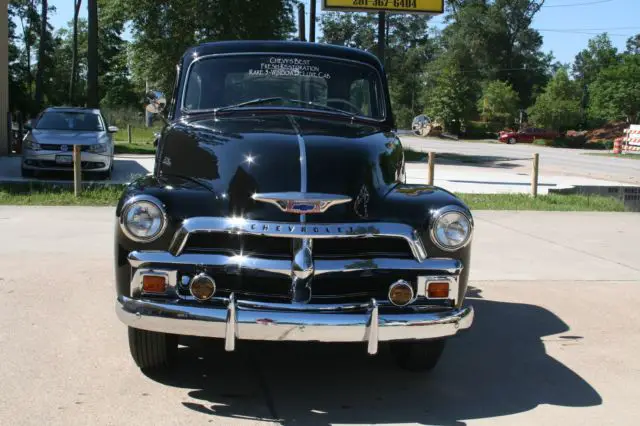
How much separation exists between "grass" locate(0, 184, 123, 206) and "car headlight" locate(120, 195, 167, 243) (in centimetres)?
816

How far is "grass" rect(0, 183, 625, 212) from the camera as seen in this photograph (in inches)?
471

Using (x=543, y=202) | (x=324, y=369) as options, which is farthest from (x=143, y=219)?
(x=543, y=202)

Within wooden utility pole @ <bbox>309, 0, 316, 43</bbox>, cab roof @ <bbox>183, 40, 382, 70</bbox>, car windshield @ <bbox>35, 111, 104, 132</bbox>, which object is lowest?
car windshield @ <bbox>35, 111, 104, 132</bbox>

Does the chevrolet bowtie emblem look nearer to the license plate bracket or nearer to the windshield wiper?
the windshield wiper

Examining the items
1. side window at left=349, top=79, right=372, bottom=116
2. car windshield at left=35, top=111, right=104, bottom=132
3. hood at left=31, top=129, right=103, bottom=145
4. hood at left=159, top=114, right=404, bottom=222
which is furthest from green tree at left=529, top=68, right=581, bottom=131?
hood at left=159, top=114, right=404, bottom=222

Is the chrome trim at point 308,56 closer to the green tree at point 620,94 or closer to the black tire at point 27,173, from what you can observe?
the black tire at point 27,173

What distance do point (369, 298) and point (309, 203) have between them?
60 centimetres

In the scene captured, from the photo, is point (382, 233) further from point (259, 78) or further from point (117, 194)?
point (117, 194)

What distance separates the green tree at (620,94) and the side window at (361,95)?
6682 centimetres

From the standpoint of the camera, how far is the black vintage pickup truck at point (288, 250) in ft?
12.5

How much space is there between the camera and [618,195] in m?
16.7

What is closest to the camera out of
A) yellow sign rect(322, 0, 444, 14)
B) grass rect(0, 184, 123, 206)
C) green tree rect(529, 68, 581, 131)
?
grass rect(0, 184, 123, 206)

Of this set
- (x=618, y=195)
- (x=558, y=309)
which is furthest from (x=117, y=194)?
(x=618, y=195)

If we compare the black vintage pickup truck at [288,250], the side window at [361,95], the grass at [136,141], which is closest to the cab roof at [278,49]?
the side window at [361,95]
